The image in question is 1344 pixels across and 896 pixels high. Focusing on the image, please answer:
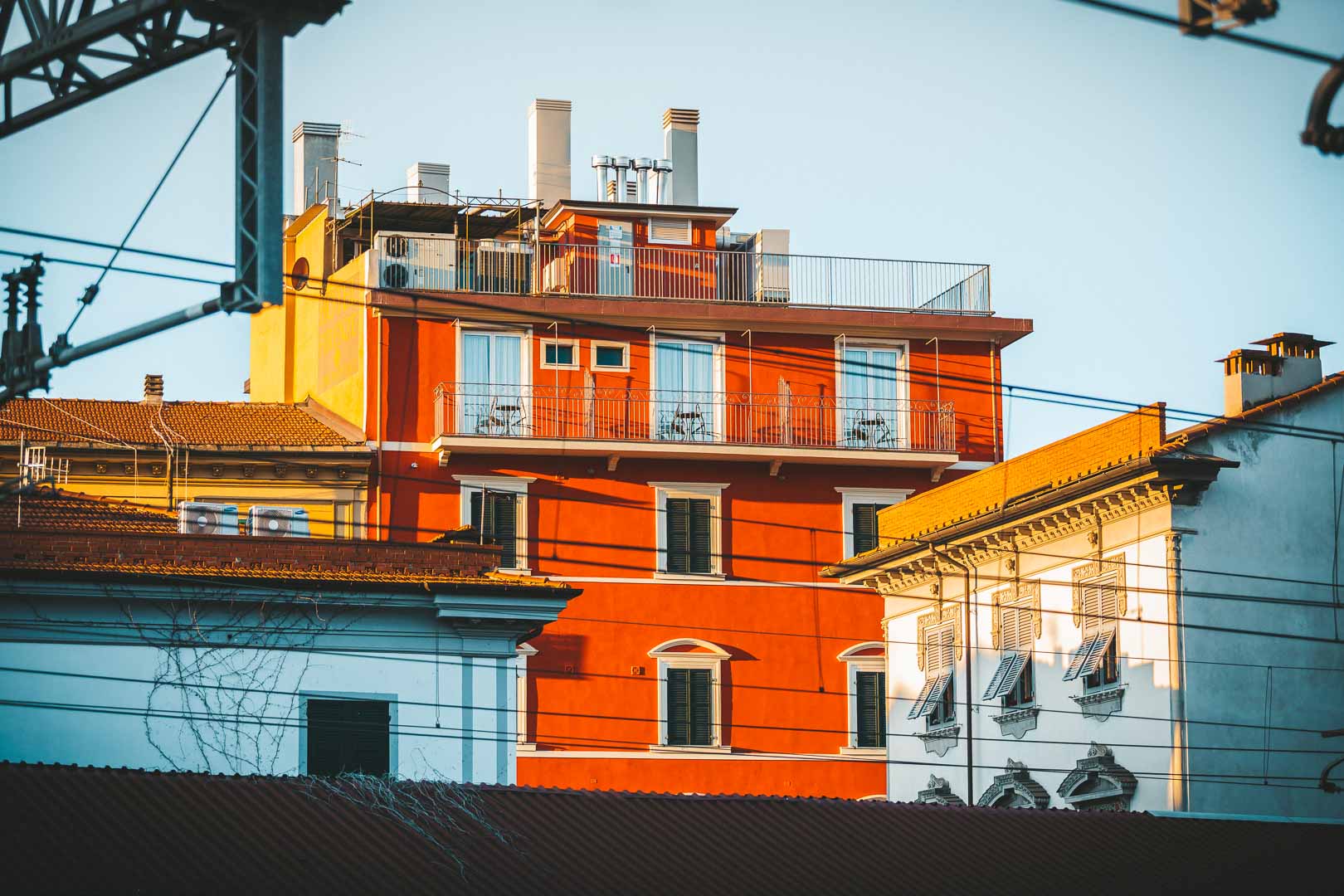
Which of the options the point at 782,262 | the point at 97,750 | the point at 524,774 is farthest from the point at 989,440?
the point at 97,750

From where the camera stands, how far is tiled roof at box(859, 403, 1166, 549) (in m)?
40.4

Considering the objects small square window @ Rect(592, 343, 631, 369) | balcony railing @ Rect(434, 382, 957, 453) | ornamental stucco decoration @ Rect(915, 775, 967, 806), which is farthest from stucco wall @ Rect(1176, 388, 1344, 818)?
small square window @ Rect(592, 343, 631, 369)

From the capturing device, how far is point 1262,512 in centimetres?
4053

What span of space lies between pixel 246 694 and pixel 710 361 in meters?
22.6

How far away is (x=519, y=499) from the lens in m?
53.2

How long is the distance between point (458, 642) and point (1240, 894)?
12068 millimetres

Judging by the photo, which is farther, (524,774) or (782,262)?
(782,262)

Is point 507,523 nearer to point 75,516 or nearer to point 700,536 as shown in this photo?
point 700,536

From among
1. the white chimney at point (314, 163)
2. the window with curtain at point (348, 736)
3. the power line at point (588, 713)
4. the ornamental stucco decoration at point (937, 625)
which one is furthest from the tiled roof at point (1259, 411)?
the white chimney at point (314, 163)

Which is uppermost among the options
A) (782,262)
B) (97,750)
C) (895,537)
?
(782,262)

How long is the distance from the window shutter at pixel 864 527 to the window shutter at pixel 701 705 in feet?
15.2

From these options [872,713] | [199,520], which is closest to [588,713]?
[872,713]

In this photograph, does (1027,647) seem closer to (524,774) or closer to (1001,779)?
(1001,779)

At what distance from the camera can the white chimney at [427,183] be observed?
59188 mm
